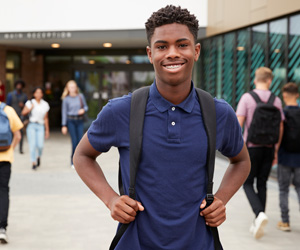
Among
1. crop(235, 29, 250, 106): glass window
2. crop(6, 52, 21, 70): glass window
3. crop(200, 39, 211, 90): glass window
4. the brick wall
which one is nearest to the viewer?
crop(235, 29, 250, 106): glass window

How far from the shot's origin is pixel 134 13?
14.9 m

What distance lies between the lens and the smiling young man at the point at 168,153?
6.72ft

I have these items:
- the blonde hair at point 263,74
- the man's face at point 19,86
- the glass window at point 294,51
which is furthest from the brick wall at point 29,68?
the blonde hair at point 263,74

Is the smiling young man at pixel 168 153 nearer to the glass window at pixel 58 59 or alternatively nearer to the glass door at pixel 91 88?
the glass door at pixel 91 88

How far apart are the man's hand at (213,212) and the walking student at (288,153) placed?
13.0 ft

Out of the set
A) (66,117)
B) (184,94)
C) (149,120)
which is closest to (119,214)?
(149,120)

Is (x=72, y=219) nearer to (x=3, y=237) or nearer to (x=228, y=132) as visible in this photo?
(x=3, y=237)

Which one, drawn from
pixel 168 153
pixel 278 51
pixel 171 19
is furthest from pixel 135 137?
pixel 278 51

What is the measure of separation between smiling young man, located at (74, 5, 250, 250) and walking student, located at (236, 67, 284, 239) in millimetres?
3583

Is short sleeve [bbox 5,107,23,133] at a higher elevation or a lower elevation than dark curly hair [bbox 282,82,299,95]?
lower

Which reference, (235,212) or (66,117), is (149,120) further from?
(66,117)

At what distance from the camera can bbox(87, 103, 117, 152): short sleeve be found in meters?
2.15

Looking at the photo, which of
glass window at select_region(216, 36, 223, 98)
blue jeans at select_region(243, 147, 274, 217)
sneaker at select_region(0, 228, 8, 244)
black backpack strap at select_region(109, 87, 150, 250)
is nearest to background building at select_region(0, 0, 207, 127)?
glass window at select_region(216, 36, 223, 98)

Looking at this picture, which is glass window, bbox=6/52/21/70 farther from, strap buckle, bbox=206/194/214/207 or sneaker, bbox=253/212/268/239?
strap buckle, bbox=206/194/214/207
